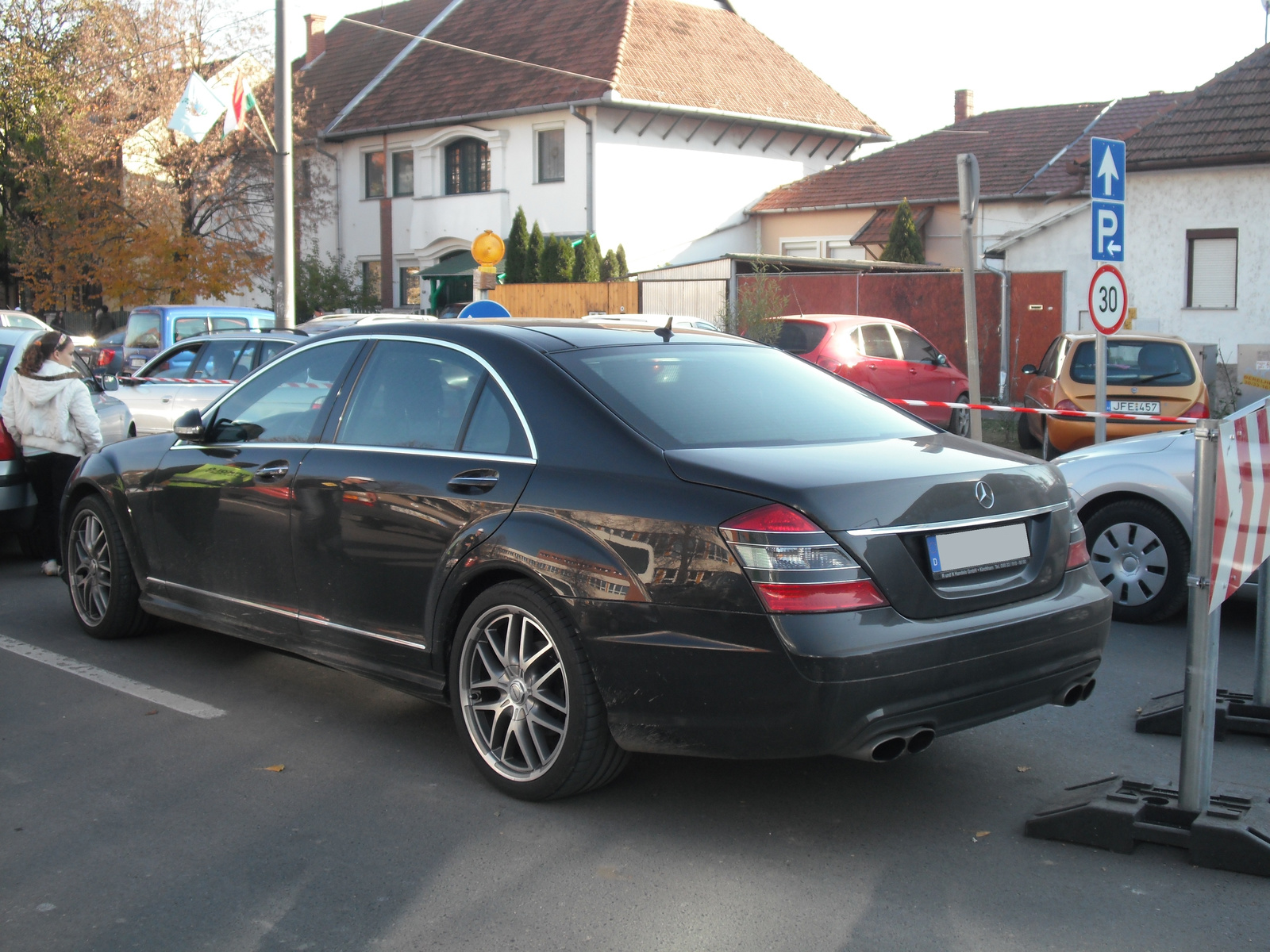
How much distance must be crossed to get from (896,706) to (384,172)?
1459 inches

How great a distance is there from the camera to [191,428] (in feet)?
19.1

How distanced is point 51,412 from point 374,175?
32.4 m

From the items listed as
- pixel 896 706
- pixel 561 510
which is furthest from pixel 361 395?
pixel 896 706

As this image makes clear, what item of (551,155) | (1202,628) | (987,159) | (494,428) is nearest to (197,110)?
(551,155)

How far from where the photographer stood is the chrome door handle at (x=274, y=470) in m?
5.24

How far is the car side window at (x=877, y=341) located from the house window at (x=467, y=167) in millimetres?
20776

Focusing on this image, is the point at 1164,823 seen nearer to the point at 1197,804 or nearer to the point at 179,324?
the point at 1197,804

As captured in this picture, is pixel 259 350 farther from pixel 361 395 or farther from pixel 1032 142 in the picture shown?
pixel 1032 142

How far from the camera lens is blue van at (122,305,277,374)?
725 inches

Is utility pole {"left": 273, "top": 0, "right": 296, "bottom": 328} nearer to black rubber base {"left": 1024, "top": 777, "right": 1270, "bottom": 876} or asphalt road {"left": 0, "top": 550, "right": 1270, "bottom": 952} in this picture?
asphalt road {"left": 0, "top": 550, "right": 1270, "bottom": 952}

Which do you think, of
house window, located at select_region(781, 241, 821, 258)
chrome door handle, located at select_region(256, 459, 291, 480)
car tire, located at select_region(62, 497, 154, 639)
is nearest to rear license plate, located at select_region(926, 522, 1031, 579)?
chrome door handle, located at select_region(256, 459, 291, 480)

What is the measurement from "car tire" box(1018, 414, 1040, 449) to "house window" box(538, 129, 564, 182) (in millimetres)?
20053

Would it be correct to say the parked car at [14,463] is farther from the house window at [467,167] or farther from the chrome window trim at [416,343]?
the house window at [467,167]

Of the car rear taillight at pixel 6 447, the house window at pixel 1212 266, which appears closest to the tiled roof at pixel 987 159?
the house window at pixel 1212 266
